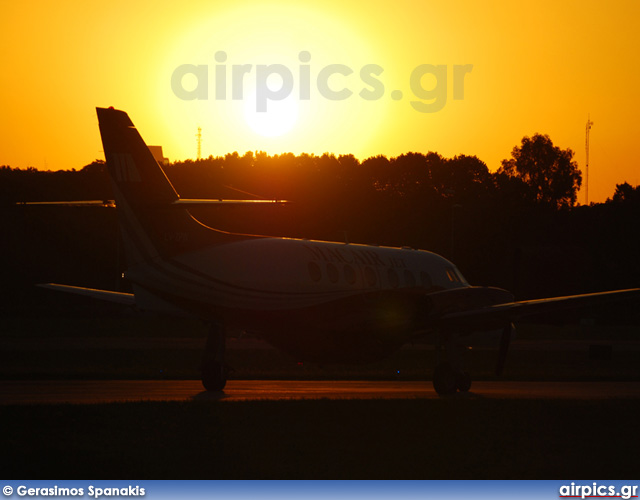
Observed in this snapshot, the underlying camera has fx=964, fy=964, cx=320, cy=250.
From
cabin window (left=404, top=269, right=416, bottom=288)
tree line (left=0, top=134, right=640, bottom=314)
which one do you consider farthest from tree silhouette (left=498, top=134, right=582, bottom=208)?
cabin window (left=404, top=269, right=416, bottom=288)

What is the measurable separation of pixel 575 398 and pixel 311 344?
7.19 metres

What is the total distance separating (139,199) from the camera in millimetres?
25750

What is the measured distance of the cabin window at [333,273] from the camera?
27.2 m

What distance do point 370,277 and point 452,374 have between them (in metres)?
3.78

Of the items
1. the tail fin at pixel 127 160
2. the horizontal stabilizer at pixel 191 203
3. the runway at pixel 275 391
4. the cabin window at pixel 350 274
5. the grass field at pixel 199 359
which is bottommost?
the grass field at pixel 199 359

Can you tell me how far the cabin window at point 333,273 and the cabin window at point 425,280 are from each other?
4.27 metres

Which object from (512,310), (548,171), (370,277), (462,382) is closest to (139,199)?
(370,277)

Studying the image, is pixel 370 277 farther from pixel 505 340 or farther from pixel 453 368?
pixel 505 340

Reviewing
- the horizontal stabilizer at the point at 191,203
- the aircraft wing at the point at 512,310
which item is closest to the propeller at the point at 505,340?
the aircraft wing at the point at 512,310

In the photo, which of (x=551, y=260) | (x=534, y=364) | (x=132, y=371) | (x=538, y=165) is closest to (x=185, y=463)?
(x=132, y=371)

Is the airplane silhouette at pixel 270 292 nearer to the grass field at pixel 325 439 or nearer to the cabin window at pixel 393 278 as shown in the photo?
the cabin window at pixel 393 278

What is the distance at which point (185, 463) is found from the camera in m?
14.7

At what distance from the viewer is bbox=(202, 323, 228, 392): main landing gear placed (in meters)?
26.2

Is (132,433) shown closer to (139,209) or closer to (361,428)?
(361,428)
